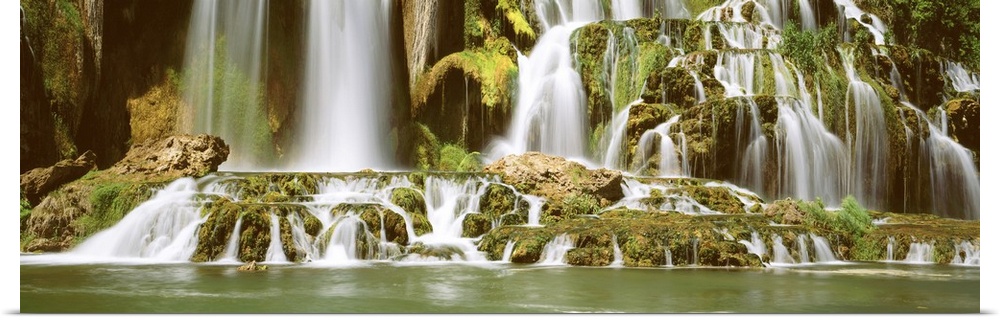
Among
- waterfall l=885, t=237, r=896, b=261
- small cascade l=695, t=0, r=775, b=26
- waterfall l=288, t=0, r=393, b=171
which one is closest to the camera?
waterfall l=885, t=237, r=896, b=261

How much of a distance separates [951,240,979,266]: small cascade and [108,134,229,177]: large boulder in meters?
9.20

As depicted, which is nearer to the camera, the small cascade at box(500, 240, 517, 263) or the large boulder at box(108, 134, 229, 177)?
the small cascade at box(500, 240, 517, 263)

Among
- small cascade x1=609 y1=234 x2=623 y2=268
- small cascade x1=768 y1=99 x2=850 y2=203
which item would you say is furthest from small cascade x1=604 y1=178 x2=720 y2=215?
small cascade x1=609 y1=234 x2=623 y2=268

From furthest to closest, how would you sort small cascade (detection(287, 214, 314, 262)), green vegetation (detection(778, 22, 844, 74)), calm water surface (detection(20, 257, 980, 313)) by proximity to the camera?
green vegetation (detection(778, 22, 844, 74))
small cascade (detection(287, 214, 314, 262))
calm water surface (detection(20, 257, 980, 313))

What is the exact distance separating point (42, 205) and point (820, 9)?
1480 cm

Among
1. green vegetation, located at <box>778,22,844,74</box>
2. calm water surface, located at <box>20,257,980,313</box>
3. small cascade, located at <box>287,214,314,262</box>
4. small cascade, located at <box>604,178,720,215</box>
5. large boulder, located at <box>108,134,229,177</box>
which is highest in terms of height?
green vegetation, located at <box>778,22,844,74</box>

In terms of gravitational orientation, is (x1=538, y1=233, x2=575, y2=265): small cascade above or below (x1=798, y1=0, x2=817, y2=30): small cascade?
below

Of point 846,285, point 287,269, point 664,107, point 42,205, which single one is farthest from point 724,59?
point 42,205

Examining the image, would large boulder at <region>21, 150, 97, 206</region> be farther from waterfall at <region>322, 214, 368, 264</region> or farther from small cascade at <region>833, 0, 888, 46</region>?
small cascade at <region>833, 0, 888, 46</region>

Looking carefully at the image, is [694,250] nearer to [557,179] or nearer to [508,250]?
[508,250]

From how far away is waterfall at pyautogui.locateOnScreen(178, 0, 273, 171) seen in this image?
1527 centimetres

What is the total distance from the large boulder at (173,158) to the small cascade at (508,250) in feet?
15.8

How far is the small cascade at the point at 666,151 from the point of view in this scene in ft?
44.7

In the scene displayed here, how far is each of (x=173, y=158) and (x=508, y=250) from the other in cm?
540
